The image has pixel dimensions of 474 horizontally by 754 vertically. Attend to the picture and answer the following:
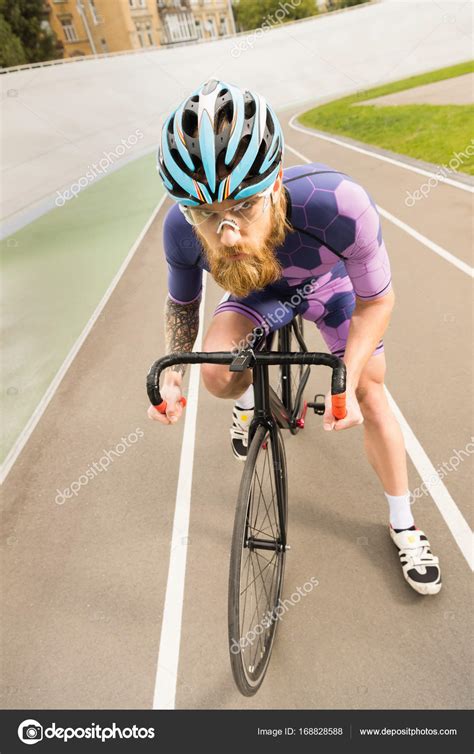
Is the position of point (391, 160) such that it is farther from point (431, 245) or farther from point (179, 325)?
point (179, 325)

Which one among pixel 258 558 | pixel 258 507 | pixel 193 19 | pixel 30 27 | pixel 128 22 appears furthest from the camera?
pixel 193 19

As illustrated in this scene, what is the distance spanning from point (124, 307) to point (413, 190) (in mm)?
5152

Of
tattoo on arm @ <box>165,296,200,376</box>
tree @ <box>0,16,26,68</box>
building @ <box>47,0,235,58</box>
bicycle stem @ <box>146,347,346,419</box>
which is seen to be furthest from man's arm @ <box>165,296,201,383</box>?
building @ <box>47,0,235,58</box>

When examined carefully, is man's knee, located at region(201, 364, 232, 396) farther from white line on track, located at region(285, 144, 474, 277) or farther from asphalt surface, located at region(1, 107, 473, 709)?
white line on track, located at region(285, 144, 474, 277)

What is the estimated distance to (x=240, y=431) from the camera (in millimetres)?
3232

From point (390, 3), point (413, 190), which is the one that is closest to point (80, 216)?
point (413, 190)

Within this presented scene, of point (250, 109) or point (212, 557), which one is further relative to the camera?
point (212, 557)

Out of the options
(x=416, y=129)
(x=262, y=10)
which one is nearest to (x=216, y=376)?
(x=416, y=129)

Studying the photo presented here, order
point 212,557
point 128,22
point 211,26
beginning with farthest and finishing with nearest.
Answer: point 211,26, point 128,22, point 212,557

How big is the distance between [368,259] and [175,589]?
6.42 ft

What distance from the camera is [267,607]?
2.20 metres

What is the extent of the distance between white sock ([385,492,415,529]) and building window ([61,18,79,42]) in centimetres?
5684

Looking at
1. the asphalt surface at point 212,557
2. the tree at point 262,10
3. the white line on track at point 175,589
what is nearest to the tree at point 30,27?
the tree at point 262,10

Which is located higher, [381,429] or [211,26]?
[381,429]
